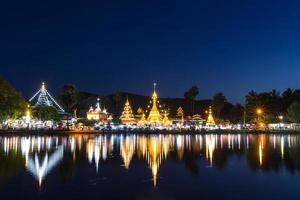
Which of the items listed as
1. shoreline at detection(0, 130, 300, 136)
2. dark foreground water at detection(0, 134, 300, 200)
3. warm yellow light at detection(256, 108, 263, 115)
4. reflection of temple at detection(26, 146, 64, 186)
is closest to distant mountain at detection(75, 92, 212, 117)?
warm yellow light at detection(256, 108, 263, 115)

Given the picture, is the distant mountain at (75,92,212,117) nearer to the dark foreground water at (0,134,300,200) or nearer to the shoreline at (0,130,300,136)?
the shoreline at (0,130,300,136)

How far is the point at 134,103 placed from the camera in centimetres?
14162

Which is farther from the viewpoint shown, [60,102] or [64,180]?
[60,102]

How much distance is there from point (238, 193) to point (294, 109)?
2230 inches

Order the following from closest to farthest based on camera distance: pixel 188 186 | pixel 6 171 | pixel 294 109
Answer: pixel 188 186, pixel 6 171, pixel 294 109

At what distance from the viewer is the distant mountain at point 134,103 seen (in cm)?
9381

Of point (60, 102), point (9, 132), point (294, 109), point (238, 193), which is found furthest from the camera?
point (60, 102)

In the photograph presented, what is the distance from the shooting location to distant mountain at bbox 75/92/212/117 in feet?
308

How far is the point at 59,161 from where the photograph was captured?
1953cm

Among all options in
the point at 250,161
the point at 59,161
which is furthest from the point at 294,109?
the point at 59,161

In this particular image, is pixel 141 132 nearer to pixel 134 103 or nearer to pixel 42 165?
pixel 42 165

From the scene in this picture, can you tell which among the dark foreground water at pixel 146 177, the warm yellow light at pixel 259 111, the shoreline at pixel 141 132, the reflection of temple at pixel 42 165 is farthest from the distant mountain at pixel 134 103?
the dark foreground water at pixel 146 177

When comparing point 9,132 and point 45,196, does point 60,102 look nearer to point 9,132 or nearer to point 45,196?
point 9,132

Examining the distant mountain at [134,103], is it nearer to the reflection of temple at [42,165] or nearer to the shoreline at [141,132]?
the shoreline at [141,132]
